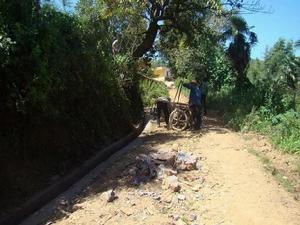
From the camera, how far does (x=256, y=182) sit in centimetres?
943

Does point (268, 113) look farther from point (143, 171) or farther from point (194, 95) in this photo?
point (143, 171)

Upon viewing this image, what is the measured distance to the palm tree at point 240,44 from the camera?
28391 mm

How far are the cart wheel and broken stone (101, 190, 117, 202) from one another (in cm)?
765

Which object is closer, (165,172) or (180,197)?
(180,197)

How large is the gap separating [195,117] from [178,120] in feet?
2.06

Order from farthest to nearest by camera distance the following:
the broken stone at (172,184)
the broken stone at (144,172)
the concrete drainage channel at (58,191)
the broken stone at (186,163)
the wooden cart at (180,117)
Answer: the wooden cart at (180,117) → the broken stone at (186,163) → the broken stone at (144,172) → the broken stone at (172,184) → the concrete drainage channel at (58,191)

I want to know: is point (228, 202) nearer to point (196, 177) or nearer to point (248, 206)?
point (248, 206)

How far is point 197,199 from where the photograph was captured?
860 cm

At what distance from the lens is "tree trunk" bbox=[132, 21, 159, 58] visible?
806 inches

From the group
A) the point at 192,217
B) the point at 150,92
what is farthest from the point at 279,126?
the point at 150,92

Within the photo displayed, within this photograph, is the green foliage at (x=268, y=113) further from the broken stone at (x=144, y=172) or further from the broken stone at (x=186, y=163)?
the broken stone at (x=144, y=172)

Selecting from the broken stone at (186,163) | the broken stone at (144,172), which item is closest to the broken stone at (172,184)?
the broken stone at (144,172)

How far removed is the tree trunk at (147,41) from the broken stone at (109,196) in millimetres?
12561

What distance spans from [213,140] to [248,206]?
5.84m
